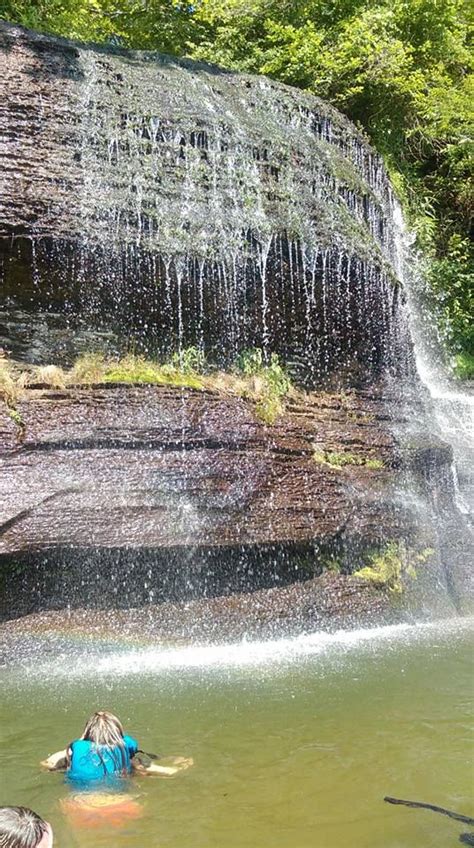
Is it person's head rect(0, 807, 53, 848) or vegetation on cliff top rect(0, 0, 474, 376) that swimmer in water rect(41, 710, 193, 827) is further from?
vegetation on cliff top rect(0, 0, 474, 376)

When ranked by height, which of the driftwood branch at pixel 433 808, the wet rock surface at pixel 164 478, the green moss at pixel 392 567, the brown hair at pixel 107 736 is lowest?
the driftwood branch at pixel 433 808

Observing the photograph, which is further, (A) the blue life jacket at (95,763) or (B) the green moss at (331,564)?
(B) the green moss at (331,564)

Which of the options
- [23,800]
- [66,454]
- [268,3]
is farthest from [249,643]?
[268,3]

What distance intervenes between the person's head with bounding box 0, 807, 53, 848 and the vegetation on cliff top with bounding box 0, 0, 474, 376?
15602 millimetres

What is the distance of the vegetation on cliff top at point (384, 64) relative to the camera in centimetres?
1716

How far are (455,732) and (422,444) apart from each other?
6878 millimetres

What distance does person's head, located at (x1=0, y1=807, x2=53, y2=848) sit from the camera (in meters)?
2.67

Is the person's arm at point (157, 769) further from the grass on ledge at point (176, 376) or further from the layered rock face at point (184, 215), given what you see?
the layered rock face at point (184, 215)

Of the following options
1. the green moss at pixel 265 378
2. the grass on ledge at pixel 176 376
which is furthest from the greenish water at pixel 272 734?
the green moss at pixel 265 378

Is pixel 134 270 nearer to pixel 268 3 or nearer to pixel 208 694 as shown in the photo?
pixel 208 694

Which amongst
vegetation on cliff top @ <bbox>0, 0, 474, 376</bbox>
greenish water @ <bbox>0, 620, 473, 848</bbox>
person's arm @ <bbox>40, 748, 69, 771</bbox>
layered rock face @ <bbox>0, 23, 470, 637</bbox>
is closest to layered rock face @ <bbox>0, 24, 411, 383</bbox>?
layered rock face @ <bbox>0, 23, 470, 637</bbox>

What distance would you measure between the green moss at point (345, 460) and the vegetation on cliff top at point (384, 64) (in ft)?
19.6

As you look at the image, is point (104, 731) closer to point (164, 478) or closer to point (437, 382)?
point (164, 478)

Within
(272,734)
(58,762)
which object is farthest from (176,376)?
(58,762)
